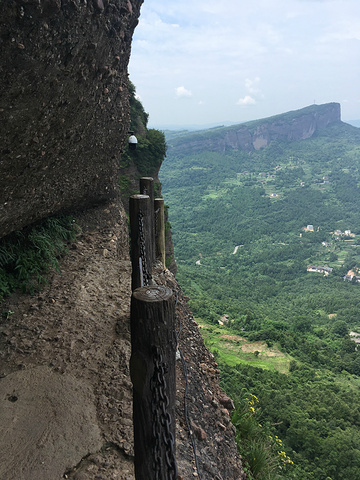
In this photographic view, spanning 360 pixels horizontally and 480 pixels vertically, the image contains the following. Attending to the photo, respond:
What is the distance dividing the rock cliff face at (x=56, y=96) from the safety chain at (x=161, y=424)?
2498mm

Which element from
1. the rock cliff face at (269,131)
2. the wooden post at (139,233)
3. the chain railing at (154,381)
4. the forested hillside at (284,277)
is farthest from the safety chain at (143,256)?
the rock cliff face at (269,131)

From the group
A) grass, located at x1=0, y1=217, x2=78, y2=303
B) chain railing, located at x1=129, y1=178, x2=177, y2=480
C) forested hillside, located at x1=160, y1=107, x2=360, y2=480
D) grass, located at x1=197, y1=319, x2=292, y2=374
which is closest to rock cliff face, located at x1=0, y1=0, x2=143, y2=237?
grass, located at x1=0, y1=217, x2=78, y2=303

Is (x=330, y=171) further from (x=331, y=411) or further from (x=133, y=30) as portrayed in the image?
(x=133, y=30)

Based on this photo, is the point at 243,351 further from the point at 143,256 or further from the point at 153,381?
the point at 153,381

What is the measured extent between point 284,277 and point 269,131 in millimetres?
102720

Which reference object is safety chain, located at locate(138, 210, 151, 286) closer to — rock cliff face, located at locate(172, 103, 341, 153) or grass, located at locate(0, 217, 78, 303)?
grass, located at locate(0, 217, 78, 303)

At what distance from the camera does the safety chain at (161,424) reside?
1.63m

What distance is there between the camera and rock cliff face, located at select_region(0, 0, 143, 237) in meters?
2.62

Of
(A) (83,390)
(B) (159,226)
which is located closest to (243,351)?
(B) (159,226)

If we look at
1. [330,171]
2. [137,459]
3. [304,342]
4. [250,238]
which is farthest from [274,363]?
[330,171]

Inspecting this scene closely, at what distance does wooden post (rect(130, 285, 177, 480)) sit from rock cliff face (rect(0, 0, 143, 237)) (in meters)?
2.23

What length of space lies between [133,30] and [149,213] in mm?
3313

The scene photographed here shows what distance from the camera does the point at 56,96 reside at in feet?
11.2

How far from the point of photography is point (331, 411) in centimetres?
1861
